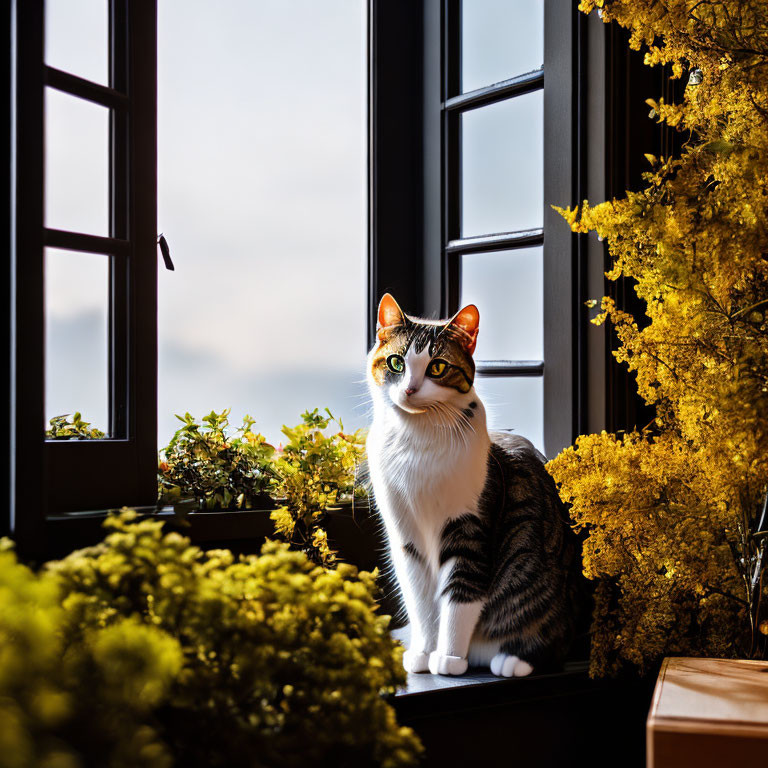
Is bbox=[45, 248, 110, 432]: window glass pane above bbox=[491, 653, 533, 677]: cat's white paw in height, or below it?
above

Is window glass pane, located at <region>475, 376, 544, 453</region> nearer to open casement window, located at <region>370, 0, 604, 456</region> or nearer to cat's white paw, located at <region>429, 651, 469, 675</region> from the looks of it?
open casement window, located at <region>370, 0, 604, 456</region>

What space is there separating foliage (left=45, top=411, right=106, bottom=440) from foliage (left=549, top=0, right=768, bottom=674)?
792 millimetres

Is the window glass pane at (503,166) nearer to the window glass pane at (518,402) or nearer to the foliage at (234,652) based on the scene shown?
the window glass pane at (518,402)

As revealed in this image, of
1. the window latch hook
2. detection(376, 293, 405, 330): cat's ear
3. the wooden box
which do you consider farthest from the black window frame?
the wooden box

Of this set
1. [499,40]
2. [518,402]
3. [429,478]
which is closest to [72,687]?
[429,478]

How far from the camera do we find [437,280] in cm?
185

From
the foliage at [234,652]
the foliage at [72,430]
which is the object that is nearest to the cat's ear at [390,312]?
the foliage at [72,430]

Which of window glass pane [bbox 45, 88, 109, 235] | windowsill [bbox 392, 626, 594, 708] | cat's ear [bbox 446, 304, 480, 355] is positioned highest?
window glass pane [bbox 45, 88, 109, 235]

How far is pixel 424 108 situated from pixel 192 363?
814 millimetres

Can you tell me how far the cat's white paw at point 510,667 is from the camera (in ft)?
4.14

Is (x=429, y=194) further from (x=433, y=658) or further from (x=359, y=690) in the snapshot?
(x=359, y=690)

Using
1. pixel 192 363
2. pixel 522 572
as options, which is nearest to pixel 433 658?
pixel 522 572

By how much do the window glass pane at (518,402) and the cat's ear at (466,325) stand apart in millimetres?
345

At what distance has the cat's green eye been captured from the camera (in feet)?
4.22
